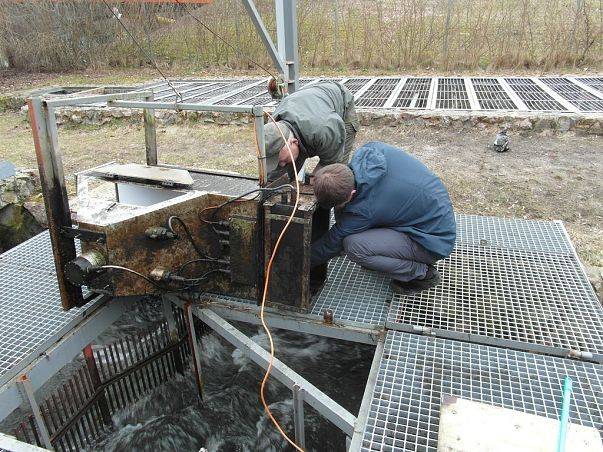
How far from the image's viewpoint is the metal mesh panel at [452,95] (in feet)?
Answer: 23.8

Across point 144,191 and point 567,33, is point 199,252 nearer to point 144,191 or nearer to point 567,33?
point 144,191

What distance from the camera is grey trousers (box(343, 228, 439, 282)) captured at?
9.80 ft

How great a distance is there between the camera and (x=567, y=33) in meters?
9.16

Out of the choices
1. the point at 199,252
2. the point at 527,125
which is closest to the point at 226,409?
the point at 199,252

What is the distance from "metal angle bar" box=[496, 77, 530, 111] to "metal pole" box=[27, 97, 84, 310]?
6.16m

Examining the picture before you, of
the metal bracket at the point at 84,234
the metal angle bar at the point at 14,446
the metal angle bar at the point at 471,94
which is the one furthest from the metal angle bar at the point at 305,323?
the metal angle bar at the point at 471,94

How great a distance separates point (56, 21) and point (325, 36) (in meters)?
7.01

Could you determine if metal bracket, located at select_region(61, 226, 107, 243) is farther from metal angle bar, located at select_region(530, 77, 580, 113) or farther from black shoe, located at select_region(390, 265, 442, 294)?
metal angle bar, located at select_region(530, 77, 580, 113)

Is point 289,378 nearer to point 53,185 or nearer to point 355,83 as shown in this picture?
point 53,185

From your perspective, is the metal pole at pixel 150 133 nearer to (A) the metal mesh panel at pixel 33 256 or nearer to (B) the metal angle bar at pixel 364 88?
(A) the metal mesh panel at pixel 33 256

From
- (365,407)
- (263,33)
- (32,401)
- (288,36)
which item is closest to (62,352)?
(32,401)

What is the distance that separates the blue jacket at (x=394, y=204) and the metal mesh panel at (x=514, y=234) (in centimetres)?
99

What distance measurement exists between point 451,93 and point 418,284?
18.8 feet

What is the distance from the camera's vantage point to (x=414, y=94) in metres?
8.06
